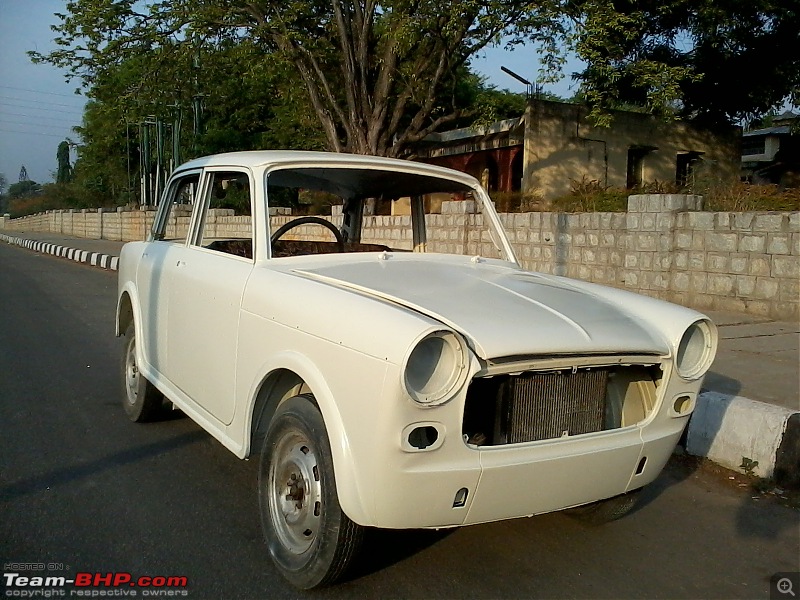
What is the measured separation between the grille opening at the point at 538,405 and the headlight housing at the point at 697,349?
0.82 ft

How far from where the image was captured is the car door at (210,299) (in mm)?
3555

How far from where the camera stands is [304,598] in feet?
9.48

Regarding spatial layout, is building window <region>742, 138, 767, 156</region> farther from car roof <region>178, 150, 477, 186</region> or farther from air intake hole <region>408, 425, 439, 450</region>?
air intake hole <region>408, 425, 439, 450</region>

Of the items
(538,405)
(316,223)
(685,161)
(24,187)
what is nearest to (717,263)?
(316,223)

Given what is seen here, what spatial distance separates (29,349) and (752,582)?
271 inches

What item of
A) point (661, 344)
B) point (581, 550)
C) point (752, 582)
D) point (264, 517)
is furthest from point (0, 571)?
point (752, 582)

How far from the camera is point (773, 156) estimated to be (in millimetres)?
28422

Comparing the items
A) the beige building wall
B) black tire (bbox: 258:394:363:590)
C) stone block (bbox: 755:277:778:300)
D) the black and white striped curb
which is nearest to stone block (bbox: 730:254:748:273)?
stone block (bbox: 755:277:778:300)

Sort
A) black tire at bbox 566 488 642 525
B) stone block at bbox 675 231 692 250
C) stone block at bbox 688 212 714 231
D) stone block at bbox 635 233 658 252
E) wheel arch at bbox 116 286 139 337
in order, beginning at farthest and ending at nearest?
stone block at bbox 635 233 658 252, stone block at bbox 675 231 692 250, stone block at bbox 688 212 714 231, wheel arch at bbox 116 286 139 337, black tire at bbox 566 488 642 525

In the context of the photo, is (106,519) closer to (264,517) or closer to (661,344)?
(264,517)

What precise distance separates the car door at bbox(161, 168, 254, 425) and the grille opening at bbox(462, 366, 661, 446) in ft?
3.89

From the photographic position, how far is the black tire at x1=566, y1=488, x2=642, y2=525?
3.52 meters

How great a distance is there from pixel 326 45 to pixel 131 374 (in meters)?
13.8

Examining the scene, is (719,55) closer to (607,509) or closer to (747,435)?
(747,435)
